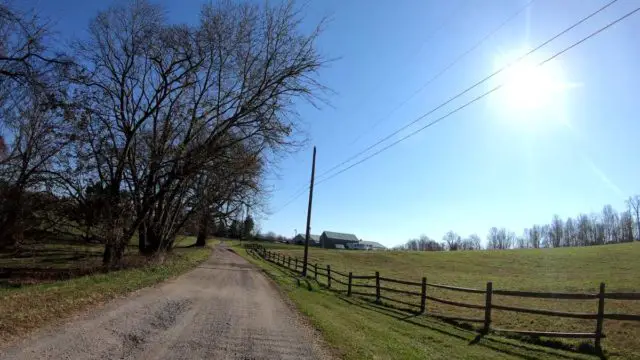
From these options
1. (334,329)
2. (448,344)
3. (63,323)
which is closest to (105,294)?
(63,323)

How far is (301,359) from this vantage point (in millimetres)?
6922

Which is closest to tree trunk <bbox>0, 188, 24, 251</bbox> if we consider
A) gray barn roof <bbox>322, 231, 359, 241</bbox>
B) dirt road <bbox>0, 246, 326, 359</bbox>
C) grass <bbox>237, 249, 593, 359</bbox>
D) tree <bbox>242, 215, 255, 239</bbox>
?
dirt road <bbox>0, 246, 326, 359</bbox>

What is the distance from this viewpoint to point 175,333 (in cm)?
770

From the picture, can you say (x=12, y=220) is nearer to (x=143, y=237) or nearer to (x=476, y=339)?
(x=143, y=237)

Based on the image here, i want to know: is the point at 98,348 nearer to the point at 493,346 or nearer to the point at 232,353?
the point at 232,353

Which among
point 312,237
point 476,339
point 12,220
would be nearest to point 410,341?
point 476,339

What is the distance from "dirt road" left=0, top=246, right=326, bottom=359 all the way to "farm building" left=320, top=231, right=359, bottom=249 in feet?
422

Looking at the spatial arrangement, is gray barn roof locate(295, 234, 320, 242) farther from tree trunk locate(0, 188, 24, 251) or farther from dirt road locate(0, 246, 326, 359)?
dirt road locate(0, 246, 326, 359)

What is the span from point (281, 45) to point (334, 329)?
14044 mm

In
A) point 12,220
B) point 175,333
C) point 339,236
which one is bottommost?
point 175,333

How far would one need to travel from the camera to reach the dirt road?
611 centimetres

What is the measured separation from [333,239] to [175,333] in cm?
13445

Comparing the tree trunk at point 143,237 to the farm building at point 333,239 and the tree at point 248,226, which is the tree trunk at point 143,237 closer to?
the tree at point 248,226

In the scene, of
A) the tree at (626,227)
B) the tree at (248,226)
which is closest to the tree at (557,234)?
the tree at (626,227)
